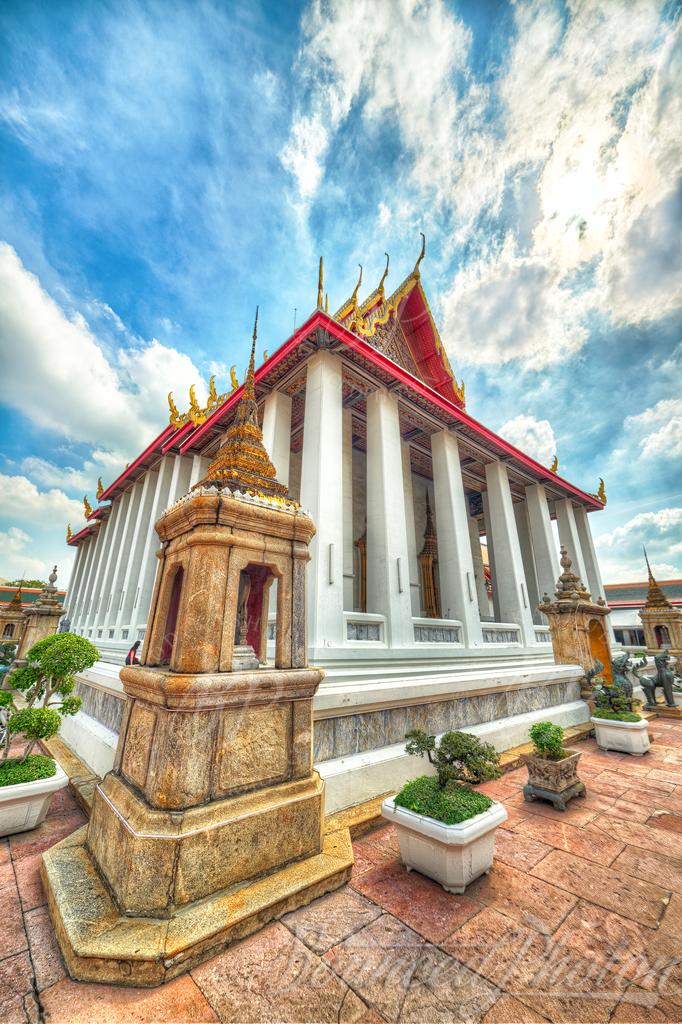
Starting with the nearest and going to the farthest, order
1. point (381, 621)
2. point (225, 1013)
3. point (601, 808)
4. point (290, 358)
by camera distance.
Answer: point (225, 1013), point (601, 808), point (381, 621), point (290, 358)

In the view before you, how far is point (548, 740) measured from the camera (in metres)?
3.98

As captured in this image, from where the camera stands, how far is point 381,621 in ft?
25.6

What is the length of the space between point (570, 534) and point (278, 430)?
13181 mm

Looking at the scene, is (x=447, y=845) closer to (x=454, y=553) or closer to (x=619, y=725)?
(x=619, y=725)

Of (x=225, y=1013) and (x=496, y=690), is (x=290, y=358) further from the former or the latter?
(x=225, y=1013)

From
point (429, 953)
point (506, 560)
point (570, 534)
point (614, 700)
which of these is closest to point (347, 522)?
point (506, 560)

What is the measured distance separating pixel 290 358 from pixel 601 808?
9053 mm

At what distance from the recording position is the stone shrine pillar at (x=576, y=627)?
8305mm

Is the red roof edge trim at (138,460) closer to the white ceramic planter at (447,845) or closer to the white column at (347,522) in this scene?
the white column at (347,522)

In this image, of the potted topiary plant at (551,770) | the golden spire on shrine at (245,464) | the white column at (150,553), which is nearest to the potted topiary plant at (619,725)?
the potted topiary plant at (551,770)

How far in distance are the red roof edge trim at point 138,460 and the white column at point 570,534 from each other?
15.6 m

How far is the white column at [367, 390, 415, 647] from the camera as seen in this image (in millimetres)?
8016

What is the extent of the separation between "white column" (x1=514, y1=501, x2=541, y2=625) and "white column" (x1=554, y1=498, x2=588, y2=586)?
1.33m

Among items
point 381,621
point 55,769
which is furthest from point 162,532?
point 381,621
